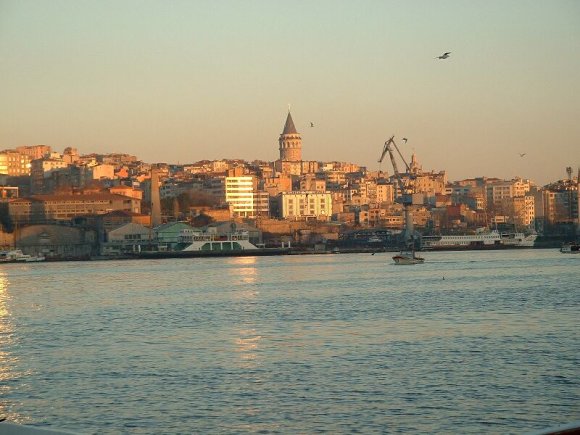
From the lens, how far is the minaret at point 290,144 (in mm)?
153625

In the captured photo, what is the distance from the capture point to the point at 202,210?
93.1m

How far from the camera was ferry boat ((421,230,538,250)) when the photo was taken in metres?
82.9

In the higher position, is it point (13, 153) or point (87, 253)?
point (13, 153)

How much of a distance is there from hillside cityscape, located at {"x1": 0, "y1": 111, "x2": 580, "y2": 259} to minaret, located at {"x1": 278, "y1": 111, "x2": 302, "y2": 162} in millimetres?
7857

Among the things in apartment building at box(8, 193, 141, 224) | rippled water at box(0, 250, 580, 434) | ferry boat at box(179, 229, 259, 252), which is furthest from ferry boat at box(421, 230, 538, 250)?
rippled water at box(0, 250, 580, 434)

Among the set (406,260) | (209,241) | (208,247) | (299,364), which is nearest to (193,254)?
(208,247)

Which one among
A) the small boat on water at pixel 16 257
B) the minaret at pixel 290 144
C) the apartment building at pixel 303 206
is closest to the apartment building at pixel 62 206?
the small boat on water at pixel 16 257

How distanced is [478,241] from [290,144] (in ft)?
235

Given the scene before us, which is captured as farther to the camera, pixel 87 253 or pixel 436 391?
pixel 87 253

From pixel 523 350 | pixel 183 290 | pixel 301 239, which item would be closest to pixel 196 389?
pixel 523 350

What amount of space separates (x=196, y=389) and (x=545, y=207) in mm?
102775

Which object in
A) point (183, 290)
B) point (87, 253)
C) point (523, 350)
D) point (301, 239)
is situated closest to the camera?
point (523, 350)

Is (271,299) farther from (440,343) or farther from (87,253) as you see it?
(87,253)

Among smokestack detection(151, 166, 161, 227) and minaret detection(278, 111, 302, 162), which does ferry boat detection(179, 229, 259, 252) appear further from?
minaret detection(278, 111, 302, 162)
